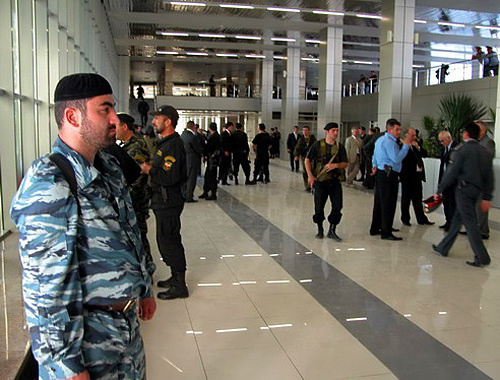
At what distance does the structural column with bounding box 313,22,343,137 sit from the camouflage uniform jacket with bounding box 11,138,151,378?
60.6ft

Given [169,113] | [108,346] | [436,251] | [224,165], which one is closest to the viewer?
[108,346]

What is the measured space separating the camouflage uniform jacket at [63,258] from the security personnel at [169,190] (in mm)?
2758

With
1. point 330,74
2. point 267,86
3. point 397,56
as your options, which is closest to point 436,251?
point 397,56

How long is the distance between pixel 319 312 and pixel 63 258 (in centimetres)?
314

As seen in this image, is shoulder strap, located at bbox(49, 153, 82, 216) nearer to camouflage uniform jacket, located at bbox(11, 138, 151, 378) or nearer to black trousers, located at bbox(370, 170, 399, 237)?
camouflage uniform jacket, located at bbox(11, 138, 151, 378)

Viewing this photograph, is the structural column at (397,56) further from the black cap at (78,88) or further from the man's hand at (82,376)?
the man's hand at (82,376)

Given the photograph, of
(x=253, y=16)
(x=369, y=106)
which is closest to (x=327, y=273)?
(x=253, y=16)

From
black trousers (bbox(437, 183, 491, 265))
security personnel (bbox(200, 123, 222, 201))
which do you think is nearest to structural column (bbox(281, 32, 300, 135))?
security personnel (bbox(200, 123, 222, 201))

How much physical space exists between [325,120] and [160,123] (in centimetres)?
1610

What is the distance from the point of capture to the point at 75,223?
156 centimetres

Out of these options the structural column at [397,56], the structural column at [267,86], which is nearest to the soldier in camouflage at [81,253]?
the structural column at [397,56]

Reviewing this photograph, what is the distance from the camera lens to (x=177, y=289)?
4652 mm

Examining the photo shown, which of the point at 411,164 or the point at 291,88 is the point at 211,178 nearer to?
the point at 411,164

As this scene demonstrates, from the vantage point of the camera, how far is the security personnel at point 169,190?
445 centimetres
